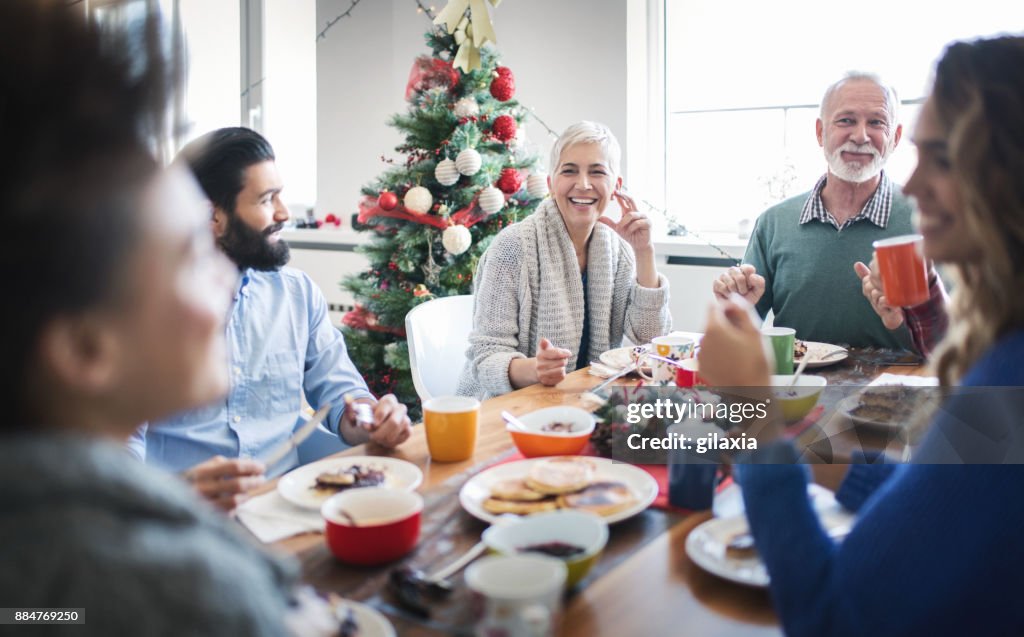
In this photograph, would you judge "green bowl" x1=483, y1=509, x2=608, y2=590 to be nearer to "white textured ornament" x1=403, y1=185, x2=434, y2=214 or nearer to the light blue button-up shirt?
the light blue button-up shirt

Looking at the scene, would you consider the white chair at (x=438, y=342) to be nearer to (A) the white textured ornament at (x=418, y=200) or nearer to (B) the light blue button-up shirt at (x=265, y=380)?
(B) the light blue button-up shirt at (x=265, y=380)

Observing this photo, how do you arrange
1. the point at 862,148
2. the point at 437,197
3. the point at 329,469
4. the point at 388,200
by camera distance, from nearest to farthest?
1. the point at 329,469
2. the point at 862,148
3. the point at 388,200
4. the point at 437,197

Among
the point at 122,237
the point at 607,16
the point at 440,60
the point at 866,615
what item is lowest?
the point at 866,615

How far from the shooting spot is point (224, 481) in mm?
1123

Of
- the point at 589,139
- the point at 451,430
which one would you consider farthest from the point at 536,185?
the point at 451,430

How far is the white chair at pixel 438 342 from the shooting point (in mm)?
2369

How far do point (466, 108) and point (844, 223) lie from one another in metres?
1.50

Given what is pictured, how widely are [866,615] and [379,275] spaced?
292 centimetres

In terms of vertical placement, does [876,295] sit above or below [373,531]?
above

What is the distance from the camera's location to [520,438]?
4.33 ft

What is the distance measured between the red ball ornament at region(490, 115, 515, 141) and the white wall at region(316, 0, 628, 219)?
0.88m

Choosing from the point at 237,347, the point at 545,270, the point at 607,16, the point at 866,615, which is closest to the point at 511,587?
the point at 866,615

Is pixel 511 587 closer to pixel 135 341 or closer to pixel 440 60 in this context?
pixel 135 341

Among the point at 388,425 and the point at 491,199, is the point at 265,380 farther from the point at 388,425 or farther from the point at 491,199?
the point at 491,199
